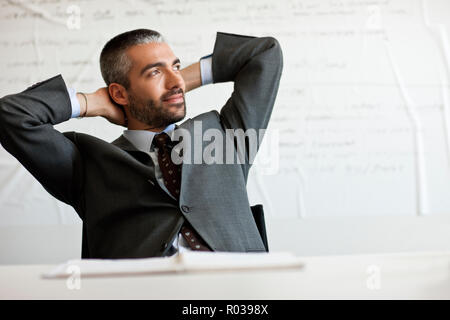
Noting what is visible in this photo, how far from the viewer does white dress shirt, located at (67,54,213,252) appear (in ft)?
4.31

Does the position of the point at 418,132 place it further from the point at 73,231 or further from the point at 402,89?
the point at 73,231

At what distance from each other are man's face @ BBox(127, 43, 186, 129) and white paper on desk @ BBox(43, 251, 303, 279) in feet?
2.38

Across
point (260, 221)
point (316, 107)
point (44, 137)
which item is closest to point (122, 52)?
point (44, 137)

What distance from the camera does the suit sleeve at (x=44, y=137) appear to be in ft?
4.32

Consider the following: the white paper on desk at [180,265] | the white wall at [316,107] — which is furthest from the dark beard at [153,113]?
the white wall at [316,107]

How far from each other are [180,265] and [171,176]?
25.6 inches

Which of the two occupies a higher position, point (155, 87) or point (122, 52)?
point (122, 52)

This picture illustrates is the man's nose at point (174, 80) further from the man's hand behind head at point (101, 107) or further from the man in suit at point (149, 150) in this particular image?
the man's hand behind head at point (101, 107)

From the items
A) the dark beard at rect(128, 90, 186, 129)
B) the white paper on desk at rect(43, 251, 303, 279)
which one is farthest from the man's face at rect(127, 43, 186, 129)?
the white paper on desk at rect(43, 251, 303, 279)

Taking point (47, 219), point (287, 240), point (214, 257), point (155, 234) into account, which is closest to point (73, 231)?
point (47, 219)

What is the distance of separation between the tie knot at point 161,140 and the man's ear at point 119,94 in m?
0.15

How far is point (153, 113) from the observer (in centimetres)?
149

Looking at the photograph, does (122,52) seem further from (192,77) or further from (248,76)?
(248,76)

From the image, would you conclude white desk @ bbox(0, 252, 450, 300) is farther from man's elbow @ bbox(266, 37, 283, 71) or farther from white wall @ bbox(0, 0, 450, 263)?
white wall @ bbox(0, 0, 450, 263)
